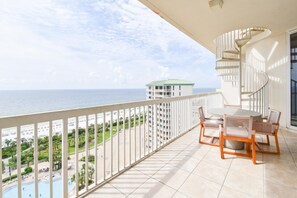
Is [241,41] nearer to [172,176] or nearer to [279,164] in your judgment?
[279,164]

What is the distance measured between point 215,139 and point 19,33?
5.88m

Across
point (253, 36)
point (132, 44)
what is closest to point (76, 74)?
point (132, 44)

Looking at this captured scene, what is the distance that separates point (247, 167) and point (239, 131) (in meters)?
0.54

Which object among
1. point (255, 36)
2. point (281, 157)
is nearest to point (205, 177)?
point (281, 157)

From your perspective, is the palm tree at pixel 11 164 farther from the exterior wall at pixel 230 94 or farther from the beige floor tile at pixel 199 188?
the exterior wall at pixel 230 94

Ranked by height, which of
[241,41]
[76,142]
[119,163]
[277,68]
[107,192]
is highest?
[241,41]

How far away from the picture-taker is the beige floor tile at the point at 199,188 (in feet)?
5.49

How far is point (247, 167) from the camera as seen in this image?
223cm

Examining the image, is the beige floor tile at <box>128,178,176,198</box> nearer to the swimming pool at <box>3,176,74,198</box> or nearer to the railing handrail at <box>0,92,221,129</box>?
the swimming pool at <box>3,176,74,198</box>

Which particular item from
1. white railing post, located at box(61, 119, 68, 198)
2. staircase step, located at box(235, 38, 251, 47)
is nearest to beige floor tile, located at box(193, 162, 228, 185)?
white railing post, located at box(61, 119, 68, 198)

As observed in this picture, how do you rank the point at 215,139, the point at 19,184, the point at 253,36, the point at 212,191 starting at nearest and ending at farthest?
the point at 19,184, the point at 212,191, the point at 215,139, the point at 253,36

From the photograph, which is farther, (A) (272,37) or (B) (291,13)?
(A) (272,37)

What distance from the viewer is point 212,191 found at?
1.71 metres

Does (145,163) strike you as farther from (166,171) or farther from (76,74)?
(76,74)
